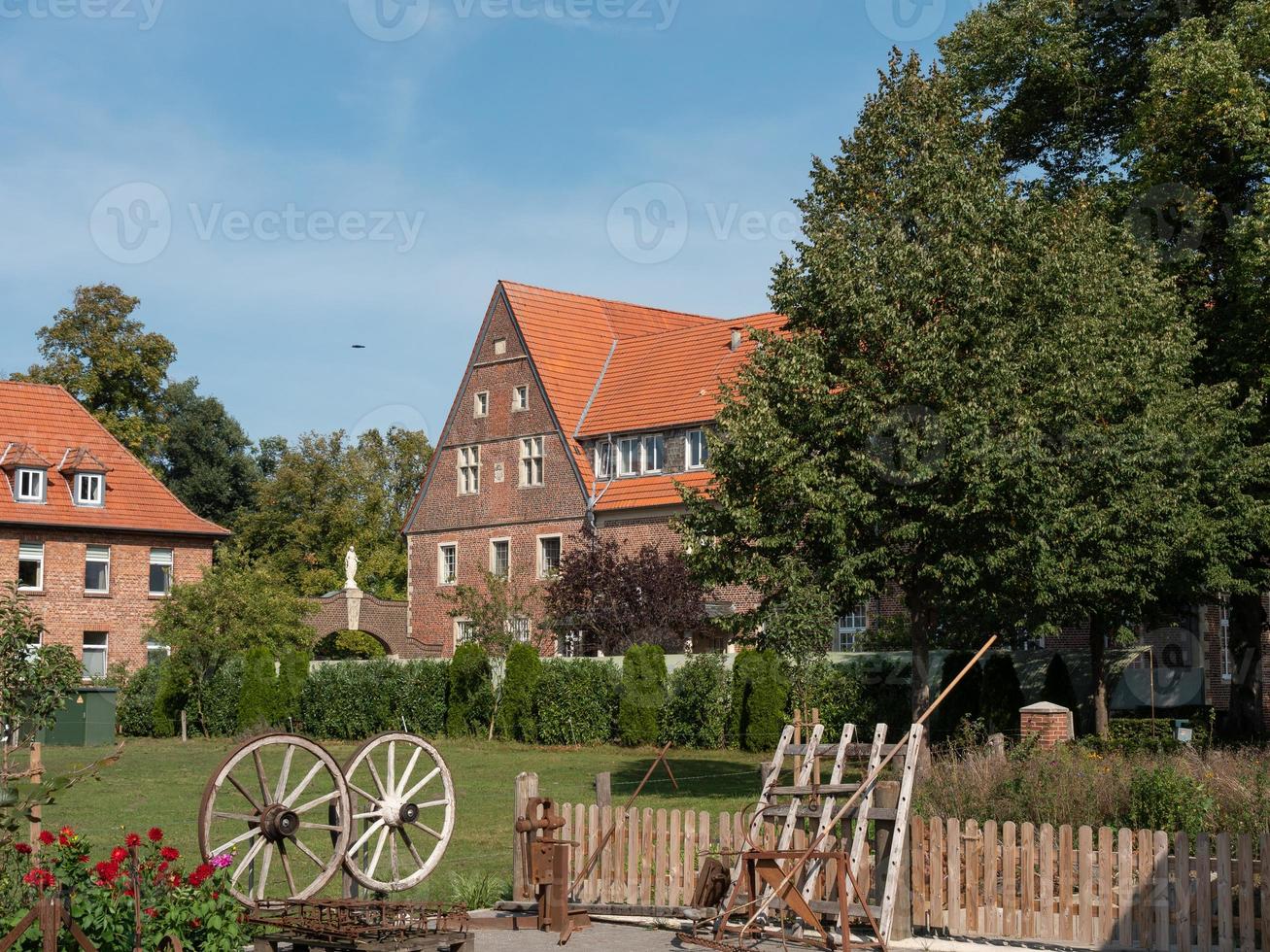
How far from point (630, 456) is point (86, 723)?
18.4m

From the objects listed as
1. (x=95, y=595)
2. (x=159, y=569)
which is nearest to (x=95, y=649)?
(x=95, y=595)

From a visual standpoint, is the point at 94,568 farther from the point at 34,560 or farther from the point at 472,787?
the point at 472,787

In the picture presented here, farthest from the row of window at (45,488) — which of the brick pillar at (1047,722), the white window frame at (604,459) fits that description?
the brick pillar at (1047,722)

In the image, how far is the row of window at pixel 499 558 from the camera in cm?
4959

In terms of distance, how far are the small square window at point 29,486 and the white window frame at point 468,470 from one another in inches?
558

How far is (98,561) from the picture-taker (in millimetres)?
51469

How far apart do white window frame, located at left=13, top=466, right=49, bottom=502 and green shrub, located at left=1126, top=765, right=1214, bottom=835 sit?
1729 inches

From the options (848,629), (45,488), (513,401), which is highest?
(513,401)

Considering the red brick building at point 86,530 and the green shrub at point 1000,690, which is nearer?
the green shrub at point 1000,690

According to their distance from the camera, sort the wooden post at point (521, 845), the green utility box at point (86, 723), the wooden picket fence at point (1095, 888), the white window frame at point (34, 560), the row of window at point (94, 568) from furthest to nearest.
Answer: the row of window at point (94, 568)
the white window frame at point (34, 560)
the green utility box at point (86, 723)
the wooden post at point (521, 845)
the wooden picket fence at point (1095, 888)

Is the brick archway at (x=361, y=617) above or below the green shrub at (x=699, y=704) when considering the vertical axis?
above

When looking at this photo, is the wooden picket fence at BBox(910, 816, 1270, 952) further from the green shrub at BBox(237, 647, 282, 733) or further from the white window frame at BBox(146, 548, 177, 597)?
the white window frame at BBox(146, 548, 177, 597)

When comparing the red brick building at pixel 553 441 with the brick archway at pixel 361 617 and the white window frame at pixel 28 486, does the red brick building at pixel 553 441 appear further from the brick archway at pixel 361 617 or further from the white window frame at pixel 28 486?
the white window frame at pixel 28 486

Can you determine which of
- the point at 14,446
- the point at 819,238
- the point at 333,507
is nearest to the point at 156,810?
the point at 819,238
